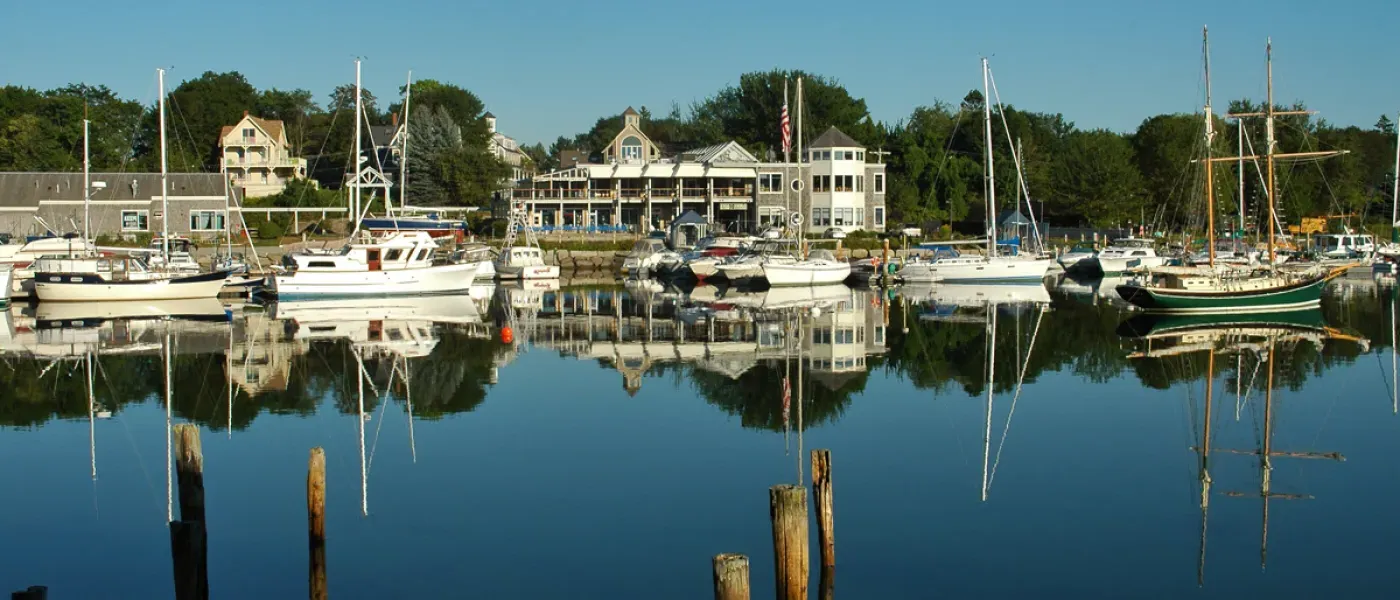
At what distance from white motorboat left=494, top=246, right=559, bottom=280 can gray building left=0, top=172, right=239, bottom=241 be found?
17.8 meters

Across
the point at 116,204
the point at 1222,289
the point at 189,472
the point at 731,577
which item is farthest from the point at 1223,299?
the point at 116,204

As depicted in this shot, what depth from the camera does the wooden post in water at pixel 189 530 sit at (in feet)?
36.8

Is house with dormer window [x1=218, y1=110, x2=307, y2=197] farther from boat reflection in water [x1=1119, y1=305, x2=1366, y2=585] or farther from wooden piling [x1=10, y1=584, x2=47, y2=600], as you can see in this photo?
wooden piling [x1=10, y1=584, x2=47, y2=600]

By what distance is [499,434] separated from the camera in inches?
818

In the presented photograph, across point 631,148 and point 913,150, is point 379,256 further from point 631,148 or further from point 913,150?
point 913,150

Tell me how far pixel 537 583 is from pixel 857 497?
4747 mm

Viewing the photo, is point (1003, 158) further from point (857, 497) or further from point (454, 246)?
point (857, 497)

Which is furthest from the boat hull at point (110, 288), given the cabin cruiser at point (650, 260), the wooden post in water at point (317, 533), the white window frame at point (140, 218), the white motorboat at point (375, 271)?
the wooden post in water at point (317, 533)

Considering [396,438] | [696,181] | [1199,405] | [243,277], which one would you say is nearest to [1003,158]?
[696,181]

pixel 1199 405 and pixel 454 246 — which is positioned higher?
pixel 454 246

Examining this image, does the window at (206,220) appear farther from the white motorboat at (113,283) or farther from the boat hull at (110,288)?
the boat hull at (110,288)

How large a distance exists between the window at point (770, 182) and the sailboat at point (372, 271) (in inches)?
1250

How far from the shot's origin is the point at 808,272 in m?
55.8

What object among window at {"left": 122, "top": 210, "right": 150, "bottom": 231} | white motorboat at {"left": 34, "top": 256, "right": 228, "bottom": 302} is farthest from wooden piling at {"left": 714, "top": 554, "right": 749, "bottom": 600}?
window at {"left": 122, "top": 210, "right": 150, "bottom": 231}
